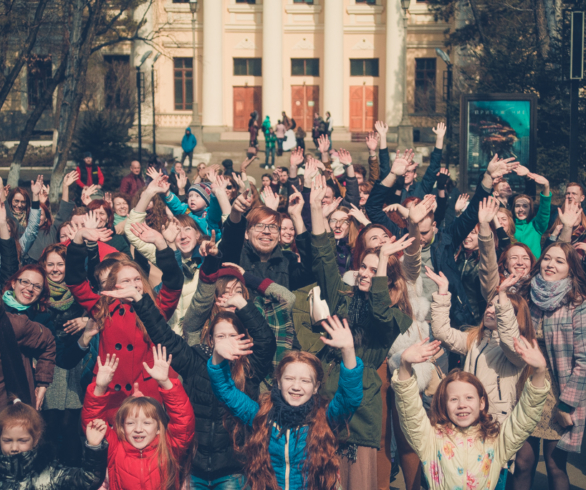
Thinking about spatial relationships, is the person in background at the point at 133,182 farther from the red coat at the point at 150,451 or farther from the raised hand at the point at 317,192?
the red coat at the point at 150,451

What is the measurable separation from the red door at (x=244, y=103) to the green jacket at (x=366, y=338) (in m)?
34.3

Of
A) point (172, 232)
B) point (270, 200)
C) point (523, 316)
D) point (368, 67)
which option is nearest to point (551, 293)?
point (523, 316)

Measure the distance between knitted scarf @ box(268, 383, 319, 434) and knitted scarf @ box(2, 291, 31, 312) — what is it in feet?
7.91

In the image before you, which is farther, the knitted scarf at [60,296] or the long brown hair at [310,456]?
the knitted scarf at [60,296]

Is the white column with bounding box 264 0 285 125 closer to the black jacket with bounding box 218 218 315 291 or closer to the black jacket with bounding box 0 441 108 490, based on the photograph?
the black jacket with bounding box 218 218 315 291

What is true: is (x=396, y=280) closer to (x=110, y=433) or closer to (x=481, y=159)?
(x=110, y=433)

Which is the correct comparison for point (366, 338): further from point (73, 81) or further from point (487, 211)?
point (73, 81)

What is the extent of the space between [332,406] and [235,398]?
0.55 metres

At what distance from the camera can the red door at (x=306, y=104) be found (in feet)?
127

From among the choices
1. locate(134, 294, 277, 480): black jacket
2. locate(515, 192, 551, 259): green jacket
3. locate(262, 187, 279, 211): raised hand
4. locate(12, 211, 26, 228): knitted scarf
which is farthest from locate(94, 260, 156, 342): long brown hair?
locate(515, 192, 551, 259): green jacket

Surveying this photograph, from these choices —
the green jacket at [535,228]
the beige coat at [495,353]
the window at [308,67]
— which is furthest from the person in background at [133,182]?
the window at [308,67]

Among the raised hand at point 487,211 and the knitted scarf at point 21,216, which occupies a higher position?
the raised hand at point 487,211

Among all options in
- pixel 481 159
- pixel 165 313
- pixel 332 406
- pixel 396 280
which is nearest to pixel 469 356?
pixel 396 280

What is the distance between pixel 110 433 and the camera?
4.38 metres
